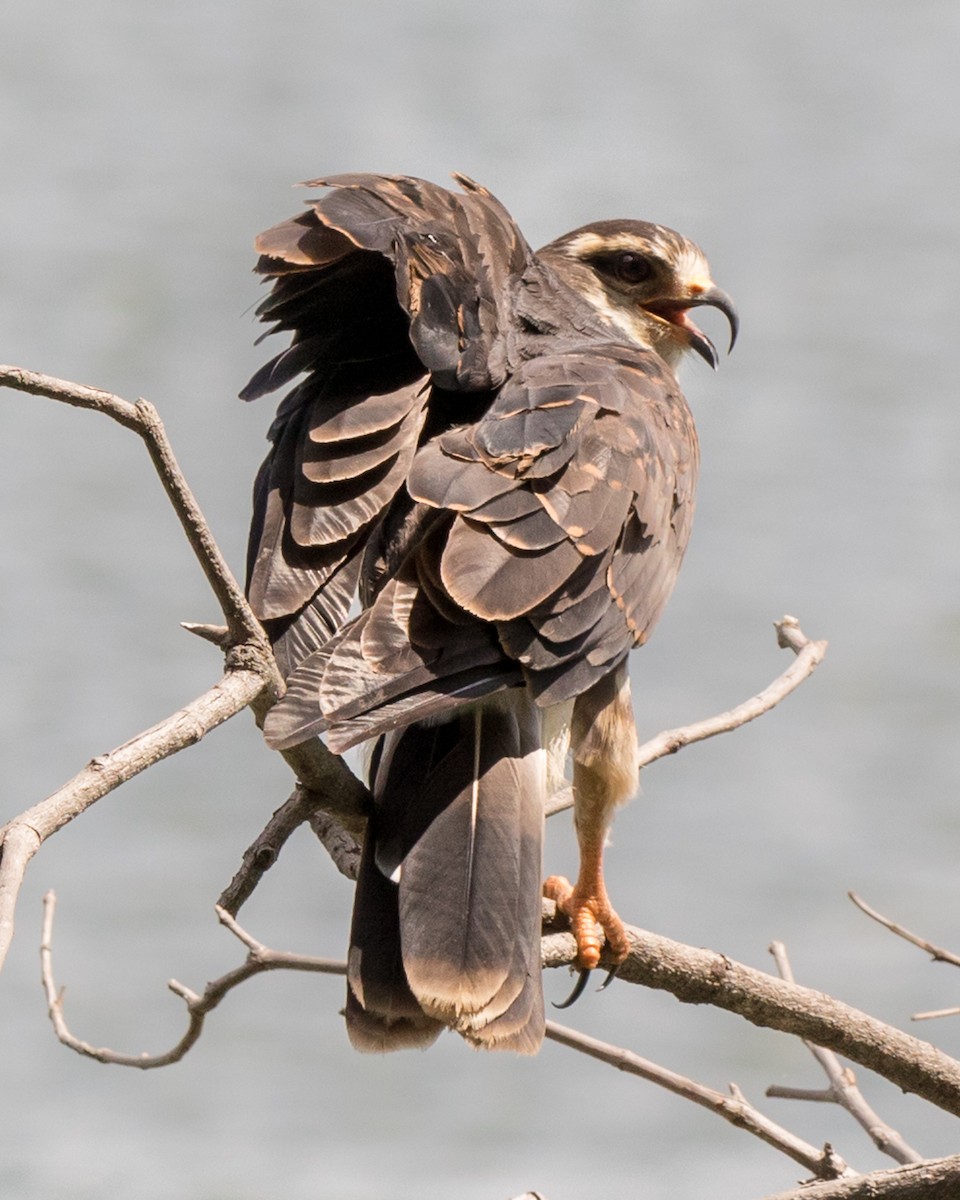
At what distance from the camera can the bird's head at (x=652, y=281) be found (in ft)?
15.3

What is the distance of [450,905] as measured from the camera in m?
2.91

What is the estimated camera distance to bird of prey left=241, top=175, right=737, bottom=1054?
2.89 m

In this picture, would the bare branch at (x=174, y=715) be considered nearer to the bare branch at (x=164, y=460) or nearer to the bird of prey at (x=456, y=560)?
the bare branch at (x=164, y=460)

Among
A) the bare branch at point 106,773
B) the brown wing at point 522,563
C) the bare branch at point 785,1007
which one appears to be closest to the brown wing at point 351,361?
the brown wing at point 522,563

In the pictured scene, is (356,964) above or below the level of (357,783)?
below

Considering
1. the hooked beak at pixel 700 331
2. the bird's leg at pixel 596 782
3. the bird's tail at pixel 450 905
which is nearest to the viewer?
the bird's tail at pixel 450 905

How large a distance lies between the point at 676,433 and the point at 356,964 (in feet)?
4.91

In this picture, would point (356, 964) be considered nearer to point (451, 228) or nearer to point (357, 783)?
point (357, 783)

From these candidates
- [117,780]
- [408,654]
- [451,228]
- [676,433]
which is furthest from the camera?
[451,228]

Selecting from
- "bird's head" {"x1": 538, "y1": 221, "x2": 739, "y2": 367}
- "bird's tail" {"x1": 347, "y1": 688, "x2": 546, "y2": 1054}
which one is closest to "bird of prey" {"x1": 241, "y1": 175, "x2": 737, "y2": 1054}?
"bird's tail" {"x1": 347, "y1": 688, "x2": 546, "y2": 1054}

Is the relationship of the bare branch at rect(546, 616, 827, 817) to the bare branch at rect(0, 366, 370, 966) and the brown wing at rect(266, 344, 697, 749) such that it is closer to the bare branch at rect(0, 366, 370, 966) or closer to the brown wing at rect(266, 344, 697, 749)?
the brown wing at rect(266, 344, 697, 749)

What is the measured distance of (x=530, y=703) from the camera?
128 inches

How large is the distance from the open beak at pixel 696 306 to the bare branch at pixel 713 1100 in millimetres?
2080

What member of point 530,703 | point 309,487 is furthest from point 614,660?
point 309,487
